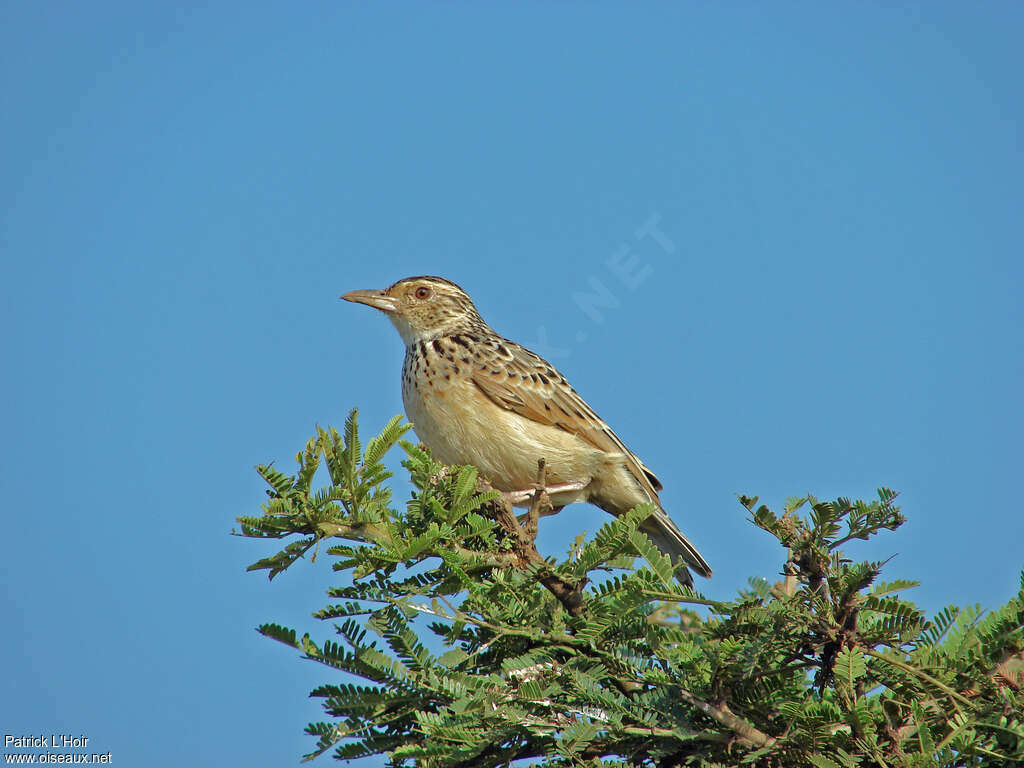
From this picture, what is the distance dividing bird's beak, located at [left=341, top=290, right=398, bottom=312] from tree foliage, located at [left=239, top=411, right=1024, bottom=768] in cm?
525

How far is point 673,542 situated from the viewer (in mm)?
9180

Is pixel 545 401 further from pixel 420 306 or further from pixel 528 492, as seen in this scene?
pixel 420 306

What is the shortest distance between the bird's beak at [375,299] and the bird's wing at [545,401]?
1421mm

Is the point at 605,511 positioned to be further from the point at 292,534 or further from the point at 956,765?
the point at 956,765

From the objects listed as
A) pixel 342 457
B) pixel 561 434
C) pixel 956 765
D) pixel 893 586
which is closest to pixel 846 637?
pixel 893 586

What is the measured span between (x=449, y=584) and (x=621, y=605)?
105 centimetres

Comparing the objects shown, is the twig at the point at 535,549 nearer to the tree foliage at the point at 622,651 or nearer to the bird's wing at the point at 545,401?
the tree foliage at the point at 622,651

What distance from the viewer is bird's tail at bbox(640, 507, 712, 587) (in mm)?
9078

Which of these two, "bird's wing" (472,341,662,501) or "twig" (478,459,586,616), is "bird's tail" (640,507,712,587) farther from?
"twig" (478,459,586,616)

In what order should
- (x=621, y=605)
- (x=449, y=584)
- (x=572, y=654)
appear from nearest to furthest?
(x=621, y=605) < (x=572, y=654) < (x=449, y=584)

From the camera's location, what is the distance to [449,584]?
17.1ft

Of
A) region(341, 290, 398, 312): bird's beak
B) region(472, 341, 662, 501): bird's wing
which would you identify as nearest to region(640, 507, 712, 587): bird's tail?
region(472, 341, 662, 501): bird's wing

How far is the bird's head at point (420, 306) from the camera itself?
1053cm

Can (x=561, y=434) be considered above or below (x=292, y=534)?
above
